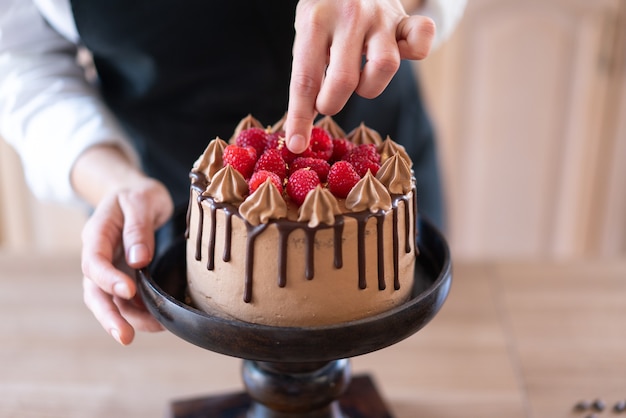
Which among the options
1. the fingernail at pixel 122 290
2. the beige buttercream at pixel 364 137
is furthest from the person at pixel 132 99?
the beige buttercream at pixel 364 137

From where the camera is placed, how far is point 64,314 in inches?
54.3

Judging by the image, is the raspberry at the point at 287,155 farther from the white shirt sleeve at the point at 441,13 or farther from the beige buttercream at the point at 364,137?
the white shirt sleeve at the point at 441,13

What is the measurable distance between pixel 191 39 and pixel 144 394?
0.68 metres

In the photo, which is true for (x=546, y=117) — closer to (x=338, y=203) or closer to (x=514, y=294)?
(x=514, y=294)

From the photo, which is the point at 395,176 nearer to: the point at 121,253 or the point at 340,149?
the point at 340,149

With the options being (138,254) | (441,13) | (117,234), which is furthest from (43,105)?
(441,13)

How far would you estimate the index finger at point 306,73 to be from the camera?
2.58 feet

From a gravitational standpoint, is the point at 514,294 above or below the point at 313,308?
below

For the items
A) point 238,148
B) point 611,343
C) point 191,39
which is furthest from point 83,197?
point 611,343

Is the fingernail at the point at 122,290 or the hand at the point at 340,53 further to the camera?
the fingernail at the point at 122,290

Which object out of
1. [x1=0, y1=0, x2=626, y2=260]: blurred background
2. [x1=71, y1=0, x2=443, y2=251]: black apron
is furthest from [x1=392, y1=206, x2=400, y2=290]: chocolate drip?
[x1=0, y1=0, x2=626, y2=260]: blurred background

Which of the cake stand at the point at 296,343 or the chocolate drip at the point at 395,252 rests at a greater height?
the chocolate drip at the point at 395,252

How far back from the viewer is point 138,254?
36.0 inches

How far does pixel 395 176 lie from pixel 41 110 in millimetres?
725
